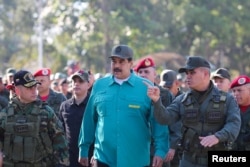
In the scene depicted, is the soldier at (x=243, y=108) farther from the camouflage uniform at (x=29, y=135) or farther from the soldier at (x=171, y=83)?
the camouflage uniform at (x=29, y=135)

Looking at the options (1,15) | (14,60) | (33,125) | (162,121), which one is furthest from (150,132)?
(1,15)

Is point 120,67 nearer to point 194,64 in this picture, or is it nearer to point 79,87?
point 194,64

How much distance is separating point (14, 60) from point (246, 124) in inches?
1506

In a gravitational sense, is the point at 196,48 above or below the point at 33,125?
above

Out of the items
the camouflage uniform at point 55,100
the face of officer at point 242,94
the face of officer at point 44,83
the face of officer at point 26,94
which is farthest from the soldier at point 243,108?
the face of officer at point 44,83

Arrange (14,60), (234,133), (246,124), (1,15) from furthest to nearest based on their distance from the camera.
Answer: (1,15) < (14,60) < (246,124) < (234,133)

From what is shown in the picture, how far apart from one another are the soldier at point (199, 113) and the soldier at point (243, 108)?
3.12 ft

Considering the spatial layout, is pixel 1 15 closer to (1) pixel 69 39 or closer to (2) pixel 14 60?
(2) pixel 14 60

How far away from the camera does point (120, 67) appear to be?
705cm

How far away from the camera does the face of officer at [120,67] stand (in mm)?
7016

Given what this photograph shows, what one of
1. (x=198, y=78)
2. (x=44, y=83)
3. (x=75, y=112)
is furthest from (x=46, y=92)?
(x=198, y=78)

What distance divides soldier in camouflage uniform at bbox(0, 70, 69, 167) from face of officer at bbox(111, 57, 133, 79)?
2.87 ft

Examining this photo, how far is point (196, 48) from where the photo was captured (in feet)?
138

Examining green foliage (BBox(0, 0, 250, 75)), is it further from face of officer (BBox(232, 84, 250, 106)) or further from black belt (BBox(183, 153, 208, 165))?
black belt (BBox(183, 153, 208, 165))
